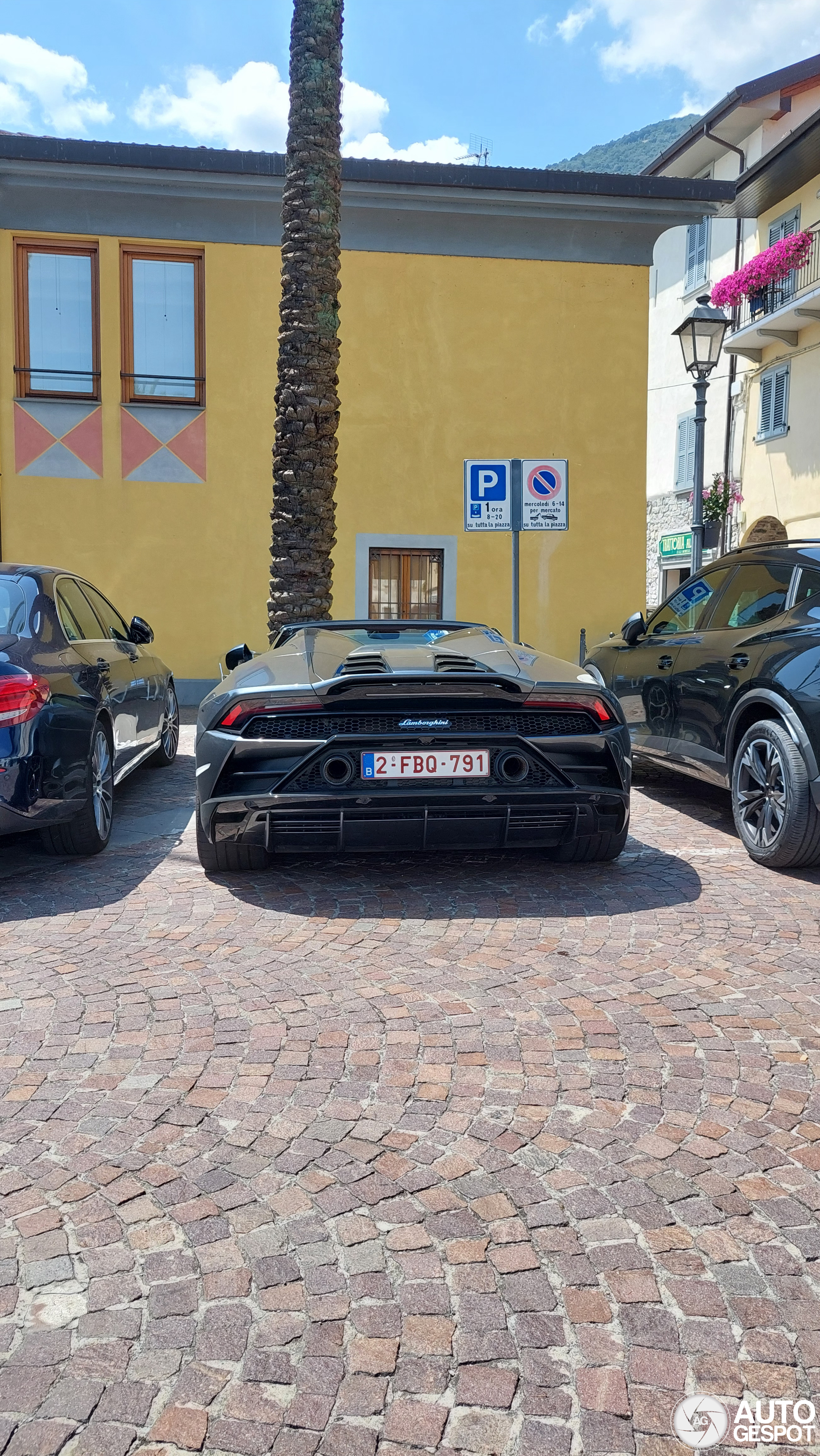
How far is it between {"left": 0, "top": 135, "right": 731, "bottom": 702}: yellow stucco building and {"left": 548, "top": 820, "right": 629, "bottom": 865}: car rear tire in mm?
8929

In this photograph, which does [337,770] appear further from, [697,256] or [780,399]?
[697,256]

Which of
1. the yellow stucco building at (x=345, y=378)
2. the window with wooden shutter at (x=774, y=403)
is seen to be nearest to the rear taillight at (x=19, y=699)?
the yellow stucco building at (x=345, y=378)

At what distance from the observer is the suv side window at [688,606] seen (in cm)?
618

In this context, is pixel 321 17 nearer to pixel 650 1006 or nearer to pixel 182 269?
pixel 182 269

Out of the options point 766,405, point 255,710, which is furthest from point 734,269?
point 255,710

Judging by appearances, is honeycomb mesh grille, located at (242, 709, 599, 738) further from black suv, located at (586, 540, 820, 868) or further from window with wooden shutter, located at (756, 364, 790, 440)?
window with wooden shutter, located at (756, 364, 790, 440)

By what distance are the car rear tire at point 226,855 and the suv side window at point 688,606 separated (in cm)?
312

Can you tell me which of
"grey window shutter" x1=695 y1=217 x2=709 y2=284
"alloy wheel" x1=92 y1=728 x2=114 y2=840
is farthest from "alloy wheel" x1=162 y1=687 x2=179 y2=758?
"grey window shutter" x1=695 y1=217 x2=709 y2=284

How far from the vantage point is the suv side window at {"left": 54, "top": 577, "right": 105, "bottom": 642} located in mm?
5406

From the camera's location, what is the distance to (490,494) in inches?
334

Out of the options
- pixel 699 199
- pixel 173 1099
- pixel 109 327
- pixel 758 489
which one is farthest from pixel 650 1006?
pixel 758 489

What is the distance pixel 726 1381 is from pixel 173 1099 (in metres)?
1.41

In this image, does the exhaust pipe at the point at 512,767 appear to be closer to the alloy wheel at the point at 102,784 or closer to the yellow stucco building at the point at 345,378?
the alloy wheel at the point at 102,784

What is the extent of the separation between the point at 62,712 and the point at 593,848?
2492 millimetres
